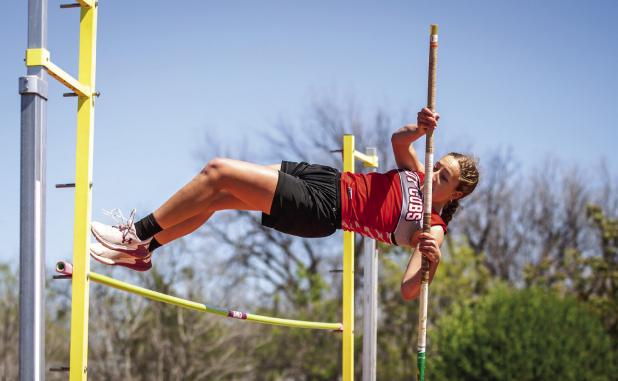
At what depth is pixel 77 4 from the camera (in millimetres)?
3109

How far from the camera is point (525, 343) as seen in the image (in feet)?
50.4

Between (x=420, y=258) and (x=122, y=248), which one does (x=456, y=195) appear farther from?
(x=122, y=248)

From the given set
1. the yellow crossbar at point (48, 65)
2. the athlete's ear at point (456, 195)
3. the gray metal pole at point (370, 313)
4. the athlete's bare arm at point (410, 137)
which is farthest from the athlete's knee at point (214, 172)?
the gray metal pole at point (370, 313)

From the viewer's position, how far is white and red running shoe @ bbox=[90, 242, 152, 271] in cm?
346

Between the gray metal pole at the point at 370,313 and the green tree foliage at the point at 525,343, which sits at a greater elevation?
the gray metal pole at the point at 370,313

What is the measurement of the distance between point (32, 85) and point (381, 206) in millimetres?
1739

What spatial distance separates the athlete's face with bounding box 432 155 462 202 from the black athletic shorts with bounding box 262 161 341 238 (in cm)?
49

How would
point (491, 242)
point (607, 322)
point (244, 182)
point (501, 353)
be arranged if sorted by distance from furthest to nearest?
point (491, 242)
point (607, 322)
point (501, 353)
point (244, 182)

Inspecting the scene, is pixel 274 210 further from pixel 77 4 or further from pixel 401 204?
pixel 77 4

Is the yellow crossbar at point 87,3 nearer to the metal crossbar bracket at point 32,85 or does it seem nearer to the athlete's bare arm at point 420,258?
the metal crossbar bracket at point 32,85

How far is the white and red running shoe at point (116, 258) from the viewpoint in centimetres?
346

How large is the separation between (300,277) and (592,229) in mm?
8274

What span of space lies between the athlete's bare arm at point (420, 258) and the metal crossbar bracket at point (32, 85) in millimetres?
1793

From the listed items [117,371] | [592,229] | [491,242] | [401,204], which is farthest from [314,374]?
[401,204]
